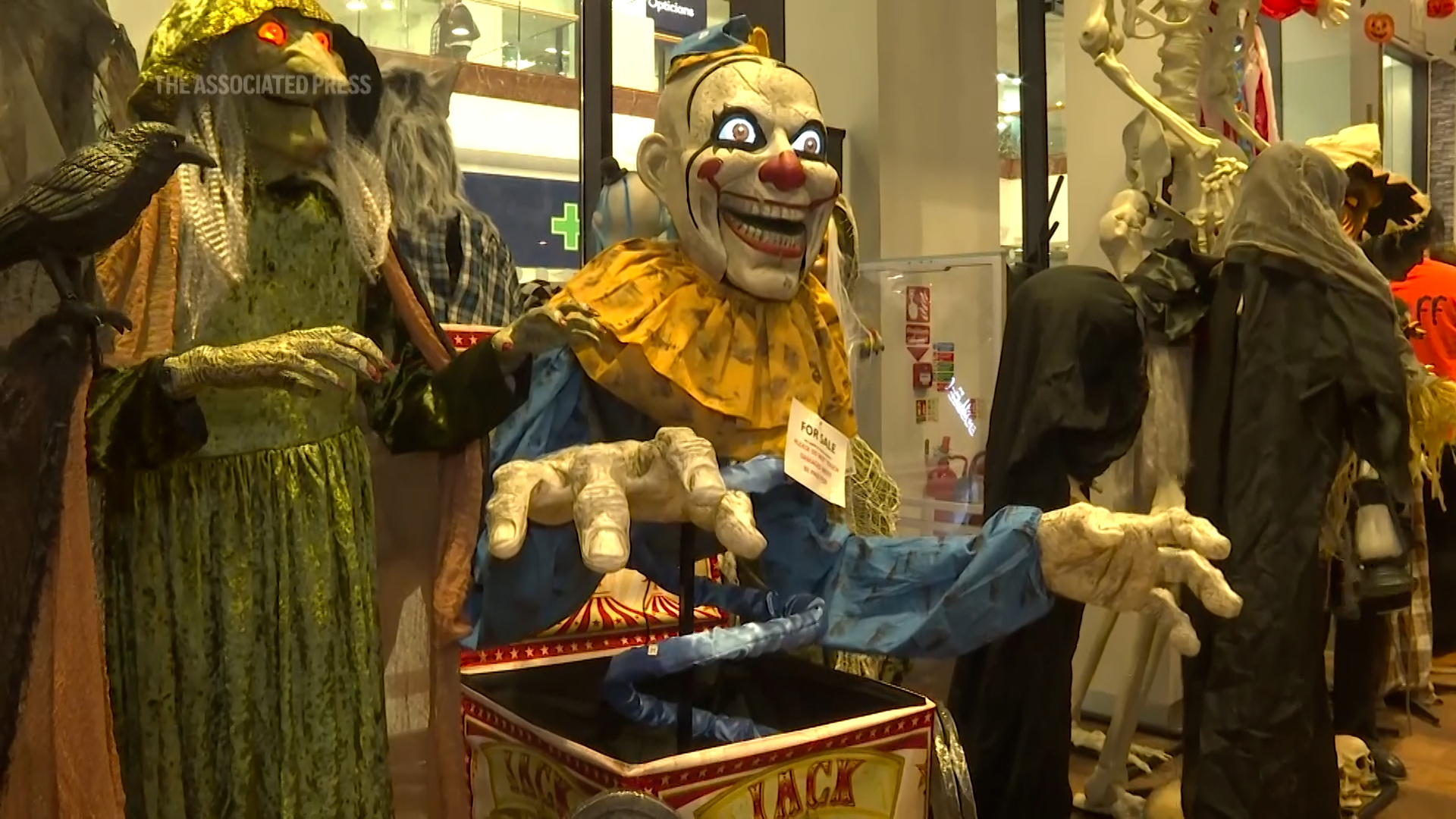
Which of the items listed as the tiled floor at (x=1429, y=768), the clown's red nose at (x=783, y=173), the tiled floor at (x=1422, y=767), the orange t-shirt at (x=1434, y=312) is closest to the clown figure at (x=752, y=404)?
the clown's red nose at (x=783, y=173)

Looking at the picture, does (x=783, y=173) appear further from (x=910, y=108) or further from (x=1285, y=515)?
(x=910, y=108)

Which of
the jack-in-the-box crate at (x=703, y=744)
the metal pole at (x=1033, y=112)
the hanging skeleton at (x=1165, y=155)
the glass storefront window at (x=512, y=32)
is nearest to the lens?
the jack-in-the-box crate at (x=703, y=744)

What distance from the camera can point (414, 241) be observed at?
1.88 metres

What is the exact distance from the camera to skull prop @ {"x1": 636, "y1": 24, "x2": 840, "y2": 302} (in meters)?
1.28

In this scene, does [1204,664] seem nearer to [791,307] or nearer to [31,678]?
[791,307]

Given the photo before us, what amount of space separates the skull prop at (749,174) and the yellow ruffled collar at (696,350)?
0.03 m

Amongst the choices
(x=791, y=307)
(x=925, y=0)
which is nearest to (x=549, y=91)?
(x=925, y=0)

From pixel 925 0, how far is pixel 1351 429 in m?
1.60

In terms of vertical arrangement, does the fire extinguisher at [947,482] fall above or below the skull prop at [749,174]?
below

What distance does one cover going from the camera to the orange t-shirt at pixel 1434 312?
3.04 m

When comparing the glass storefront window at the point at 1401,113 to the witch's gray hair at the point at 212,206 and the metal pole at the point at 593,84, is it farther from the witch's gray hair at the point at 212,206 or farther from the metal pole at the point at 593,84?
the witch's gray hair at the point at 212,206

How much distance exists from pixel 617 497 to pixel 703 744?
0.38m

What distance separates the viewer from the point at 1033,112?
3.25 metres
